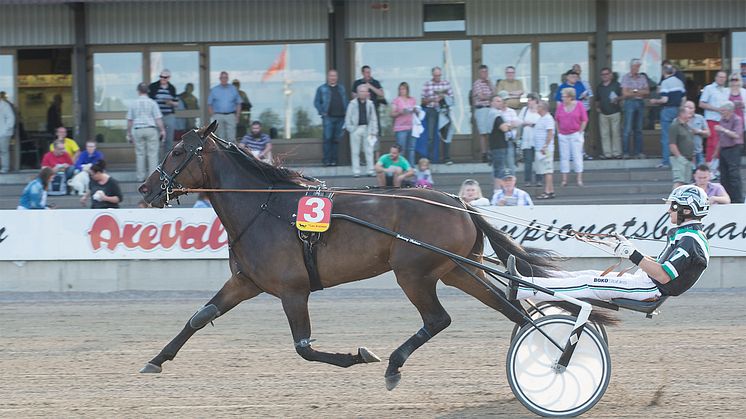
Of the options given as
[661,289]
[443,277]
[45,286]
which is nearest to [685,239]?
[661,289]

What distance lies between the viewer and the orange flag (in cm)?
1822

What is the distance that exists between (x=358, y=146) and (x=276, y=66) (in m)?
3.19

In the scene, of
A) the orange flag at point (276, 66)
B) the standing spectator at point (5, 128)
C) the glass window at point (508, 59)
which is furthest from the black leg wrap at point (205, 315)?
the glass window at point (508, 59)

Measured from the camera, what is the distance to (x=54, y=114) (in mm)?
18188

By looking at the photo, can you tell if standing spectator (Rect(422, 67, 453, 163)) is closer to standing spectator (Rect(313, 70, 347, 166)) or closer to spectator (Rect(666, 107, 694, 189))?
standing spectator (Rect(313, 70, 347, 166))

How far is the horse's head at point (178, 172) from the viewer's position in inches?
283

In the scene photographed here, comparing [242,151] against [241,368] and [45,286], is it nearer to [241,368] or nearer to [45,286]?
[241,368]

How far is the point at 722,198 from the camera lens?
40.8ft

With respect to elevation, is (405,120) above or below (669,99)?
below

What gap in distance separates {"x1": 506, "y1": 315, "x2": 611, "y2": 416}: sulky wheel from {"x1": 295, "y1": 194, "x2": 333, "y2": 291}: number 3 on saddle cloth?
1418 millimetres

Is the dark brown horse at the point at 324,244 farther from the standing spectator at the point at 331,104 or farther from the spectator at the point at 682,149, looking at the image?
the standing spectator at the point at 331,104

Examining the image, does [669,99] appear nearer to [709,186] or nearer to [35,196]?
[709,186]

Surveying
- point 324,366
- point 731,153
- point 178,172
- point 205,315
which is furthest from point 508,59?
point 205,315

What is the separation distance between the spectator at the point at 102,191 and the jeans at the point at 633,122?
8.10 m
